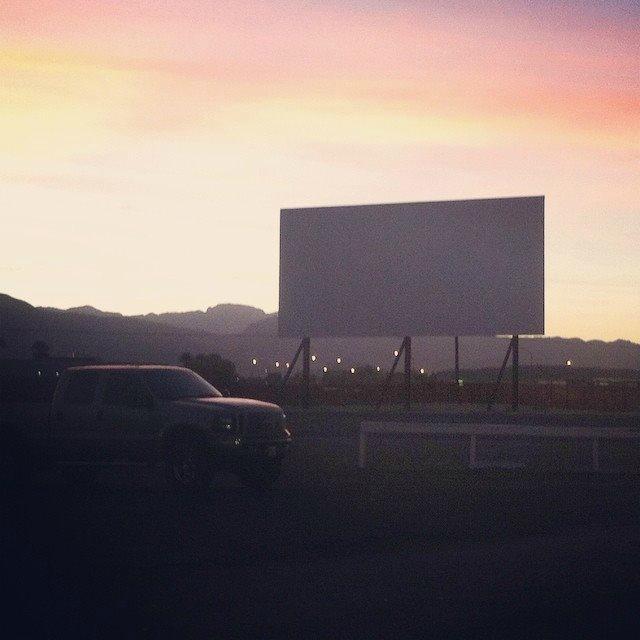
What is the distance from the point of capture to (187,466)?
21.7 meters

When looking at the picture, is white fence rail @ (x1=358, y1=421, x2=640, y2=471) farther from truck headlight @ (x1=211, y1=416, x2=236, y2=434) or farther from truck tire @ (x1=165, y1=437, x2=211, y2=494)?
truck tire @ (x1=165, y1=437, x2=211, y2=494)

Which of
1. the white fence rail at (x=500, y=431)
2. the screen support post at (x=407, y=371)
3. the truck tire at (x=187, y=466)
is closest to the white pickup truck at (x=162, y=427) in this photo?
the truck tire at (x=187, y=466)

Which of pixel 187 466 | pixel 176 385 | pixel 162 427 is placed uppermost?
pixel 176 385

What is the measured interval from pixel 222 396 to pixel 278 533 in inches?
297

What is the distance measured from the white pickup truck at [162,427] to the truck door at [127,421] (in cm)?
2

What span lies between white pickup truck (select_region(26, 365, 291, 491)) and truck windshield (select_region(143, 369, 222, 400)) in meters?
0.02

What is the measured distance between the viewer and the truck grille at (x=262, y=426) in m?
22.0

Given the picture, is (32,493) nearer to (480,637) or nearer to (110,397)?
(110,397)

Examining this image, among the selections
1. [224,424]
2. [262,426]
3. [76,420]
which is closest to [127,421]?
[76,420]

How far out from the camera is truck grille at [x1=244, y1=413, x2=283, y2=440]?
22.0 meters

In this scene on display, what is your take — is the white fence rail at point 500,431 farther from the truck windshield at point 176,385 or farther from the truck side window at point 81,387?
the truck side window at point 81,387

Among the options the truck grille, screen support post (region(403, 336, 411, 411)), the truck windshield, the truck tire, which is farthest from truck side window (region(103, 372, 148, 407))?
screen support post (region(403, 336, 411, 411))

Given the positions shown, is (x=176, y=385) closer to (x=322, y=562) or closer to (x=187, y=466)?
(x=187, y=466)

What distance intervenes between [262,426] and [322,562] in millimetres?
8738
